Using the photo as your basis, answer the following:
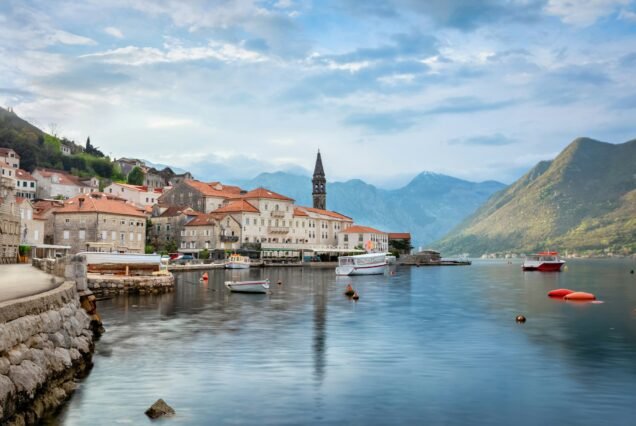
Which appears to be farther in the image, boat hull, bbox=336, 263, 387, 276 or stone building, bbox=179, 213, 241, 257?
stone building, bbox=179, 213, 241, 257

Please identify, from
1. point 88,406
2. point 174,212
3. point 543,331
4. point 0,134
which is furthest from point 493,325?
point 0,134

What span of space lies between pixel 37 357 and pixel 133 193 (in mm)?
136108

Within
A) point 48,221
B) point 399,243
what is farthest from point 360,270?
point 399,243

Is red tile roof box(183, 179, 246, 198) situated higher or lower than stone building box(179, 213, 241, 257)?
higher

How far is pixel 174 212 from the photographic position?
132500 mm

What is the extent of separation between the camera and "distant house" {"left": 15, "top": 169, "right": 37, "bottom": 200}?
13238cm

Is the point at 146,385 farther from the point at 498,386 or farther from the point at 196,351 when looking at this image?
the point at 498,386

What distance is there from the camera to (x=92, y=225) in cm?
9969

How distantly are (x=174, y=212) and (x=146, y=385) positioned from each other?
114 meters

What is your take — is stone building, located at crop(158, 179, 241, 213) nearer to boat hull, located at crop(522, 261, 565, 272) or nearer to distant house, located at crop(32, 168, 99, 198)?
distant house, located at crop(32, 168, 99, 198)

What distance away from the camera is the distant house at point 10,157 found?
140125mm

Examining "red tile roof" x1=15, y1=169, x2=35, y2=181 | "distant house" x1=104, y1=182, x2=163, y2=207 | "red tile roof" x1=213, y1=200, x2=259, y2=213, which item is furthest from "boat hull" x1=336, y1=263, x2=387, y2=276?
"red tile roof" x1=15, y1=169, x2=35, y2=181

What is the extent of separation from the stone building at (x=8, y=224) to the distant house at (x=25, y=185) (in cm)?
7214

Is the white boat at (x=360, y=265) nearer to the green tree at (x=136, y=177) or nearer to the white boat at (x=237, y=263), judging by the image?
the white boat at (x=237, y=263)
